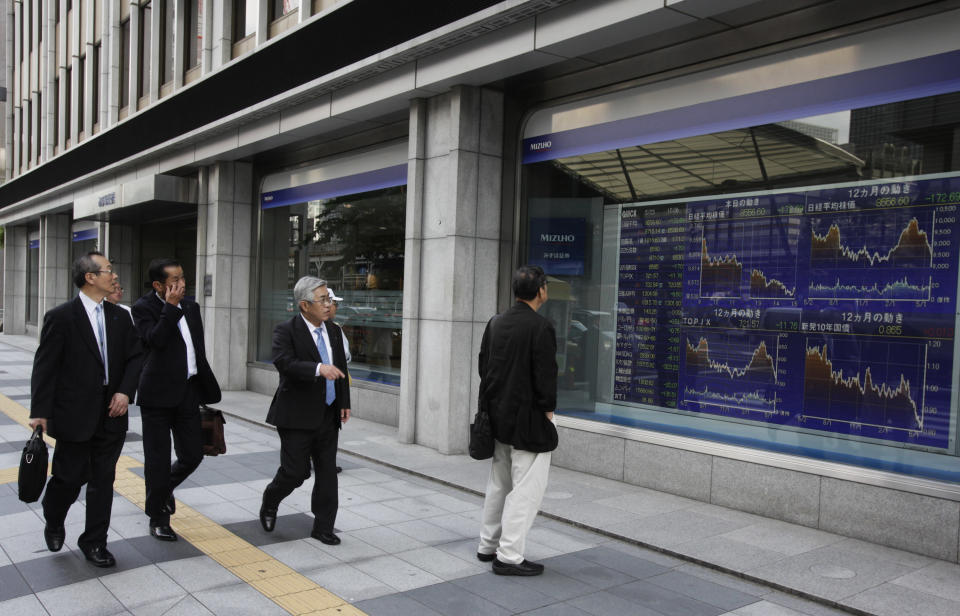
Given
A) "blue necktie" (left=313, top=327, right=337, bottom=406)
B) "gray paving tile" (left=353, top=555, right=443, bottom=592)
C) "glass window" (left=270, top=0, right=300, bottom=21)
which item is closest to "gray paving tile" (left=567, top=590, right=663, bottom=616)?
"gray paving tile" (left=353, top=555, right=443, bottom=592)

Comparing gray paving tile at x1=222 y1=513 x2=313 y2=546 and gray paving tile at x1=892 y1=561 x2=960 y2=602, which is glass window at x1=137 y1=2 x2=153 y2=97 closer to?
gray paving tile at x1=222 y1=513 x2=313 y2=546

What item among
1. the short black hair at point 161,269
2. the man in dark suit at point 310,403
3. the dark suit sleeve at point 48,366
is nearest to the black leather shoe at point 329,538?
the man in dark suit at point 310,403

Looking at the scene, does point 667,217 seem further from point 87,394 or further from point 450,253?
point 87,394

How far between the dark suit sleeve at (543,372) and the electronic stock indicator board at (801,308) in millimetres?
2666

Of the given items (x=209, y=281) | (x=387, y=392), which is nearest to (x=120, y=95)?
(x=209, y=281)

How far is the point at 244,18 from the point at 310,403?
34.7 ft

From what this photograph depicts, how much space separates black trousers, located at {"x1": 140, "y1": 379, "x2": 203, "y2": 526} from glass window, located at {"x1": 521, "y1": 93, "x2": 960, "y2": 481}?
413cm

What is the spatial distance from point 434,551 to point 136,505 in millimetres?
2705

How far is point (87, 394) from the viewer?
15.6 feet

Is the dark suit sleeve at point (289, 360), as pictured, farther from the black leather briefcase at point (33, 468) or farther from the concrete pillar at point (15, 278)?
the concrete pillar at point (15, 278)

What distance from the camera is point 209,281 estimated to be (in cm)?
1410

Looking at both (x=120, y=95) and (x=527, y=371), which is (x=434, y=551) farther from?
(x=120, y=95)

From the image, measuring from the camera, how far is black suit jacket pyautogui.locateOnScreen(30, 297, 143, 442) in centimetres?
467

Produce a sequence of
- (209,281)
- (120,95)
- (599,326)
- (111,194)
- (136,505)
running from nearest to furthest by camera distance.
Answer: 1. (136,505)
2. (599,326)
3. (209,281)
4. (111,194)
5. (120,95)
